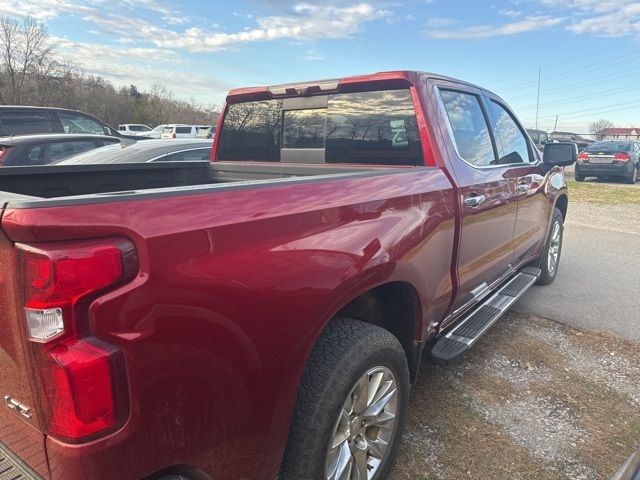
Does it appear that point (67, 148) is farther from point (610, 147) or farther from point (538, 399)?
point (610, 147)

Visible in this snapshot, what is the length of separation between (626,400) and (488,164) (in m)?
1.79

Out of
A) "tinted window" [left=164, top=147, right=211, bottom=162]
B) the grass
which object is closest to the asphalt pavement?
Answer: "tinted window" [left=164, top=147, right=211, bottom=162]

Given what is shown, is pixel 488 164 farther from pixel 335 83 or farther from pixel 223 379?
pixel 223 379

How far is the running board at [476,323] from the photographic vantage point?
276 centimetres

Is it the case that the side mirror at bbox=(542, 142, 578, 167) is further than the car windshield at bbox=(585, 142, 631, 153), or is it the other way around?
the car windshield at bbox=(585, 142, 631, 153)

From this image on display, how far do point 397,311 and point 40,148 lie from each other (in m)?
6.55

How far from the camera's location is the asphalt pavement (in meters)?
4.34

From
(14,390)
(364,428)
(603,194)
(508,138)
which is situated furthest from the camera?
(603,194)

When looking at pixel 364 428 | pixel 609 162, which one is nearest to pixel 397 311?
pixel 364 428

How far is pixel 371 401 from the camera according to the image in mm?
2111

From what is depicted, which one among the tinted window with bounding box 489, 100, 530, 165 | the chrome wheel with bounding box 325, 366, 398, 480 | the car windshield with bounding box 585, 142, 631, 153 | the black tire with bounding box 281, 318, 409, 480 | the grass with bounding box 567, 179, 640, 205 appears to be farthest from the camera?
the car windshield with bounding box 585, 142, 631, 153

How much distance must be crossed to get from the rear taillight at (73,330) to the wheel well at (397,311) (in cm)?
133

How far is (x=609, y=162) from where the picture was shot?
1680 cm

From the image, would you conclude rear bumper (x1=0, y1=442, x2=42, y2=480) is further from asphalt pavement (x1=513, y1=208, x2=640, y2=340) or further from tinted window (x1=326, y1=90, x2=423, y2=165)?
asphalt pavement (x1=513, y1=208, x2=640, y2=340)
